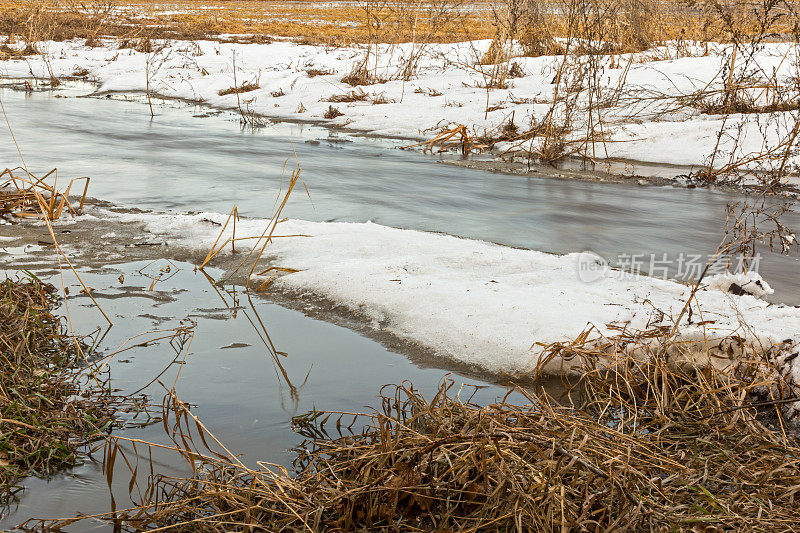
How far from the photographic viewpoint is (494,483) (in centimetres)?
206

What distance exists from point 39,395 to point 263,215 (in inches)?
135

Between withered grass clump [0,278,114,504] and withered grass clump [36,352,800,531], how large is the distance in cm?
34

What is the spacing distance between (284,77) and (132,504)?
12.3 m

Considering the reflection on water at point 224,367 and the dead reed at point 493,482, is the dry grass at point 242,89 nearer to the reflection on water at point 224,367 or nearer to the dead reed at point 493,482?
the reflection on water at point 224,367

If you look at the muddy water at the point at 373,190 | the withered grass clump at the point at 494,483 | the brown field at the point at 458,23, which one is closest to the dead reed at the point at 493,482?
the withered grass clump at the point at 494,483

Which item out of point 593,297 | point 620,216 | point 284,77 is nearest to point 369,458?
point 593,297

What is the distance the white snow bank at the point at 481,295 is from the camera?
3240mm

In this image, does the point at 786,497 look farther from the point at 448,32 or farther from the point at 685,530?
the point at 448,32

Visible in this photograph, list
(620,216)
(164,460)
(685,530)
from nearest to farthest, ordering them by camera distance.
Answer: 1. (685,530)
2. (164,460)
3. (620,216)

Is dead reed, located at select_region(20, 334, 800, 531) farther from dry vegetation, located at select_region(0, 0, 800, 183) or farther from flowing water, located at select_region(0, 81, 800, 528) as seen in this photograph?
dry vegetation, located at select_region(0, 0, 800, 183)

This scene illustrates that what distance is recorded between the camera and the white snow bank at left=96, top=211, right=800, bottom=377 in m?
3.24

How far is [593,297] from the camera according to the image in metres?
3.67

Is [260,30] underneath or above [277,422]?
above

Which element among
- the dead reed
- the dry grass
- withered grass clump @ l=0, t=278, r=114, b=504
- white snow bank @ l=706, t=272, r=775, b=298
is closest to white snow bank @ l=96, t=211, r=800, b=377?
white snow bank @ l=706, t=272, r=775, b=298
